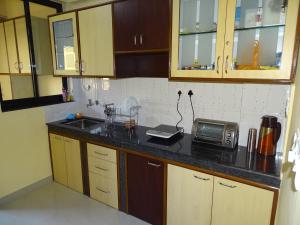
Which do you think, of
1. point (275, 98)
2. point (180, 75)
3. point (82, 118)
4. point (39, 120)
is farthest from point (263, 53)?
point (39, 120)

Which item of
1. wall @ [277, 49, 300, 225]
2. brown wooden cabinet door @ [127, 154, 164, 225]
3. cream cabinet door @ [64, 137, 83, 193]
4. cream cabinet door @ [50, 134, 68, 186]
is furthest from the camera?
cream cabinet door @ [50, 134, 68, 186]

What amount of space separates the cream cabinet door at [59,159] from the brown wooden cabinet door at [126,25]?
4.55 ft

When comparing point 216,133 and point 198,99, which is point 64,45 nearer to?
point 198,99

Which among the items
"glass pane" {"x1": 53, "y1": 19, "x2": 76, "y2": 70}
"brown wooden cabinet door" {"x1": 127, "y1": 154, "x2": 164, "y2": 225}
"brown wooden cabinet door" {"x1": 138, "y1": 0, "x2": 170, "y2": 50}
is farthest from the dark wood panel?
"brown wooden cabinet door" {"x1": 127, "y1": 154, "x2": 164, "y2": 225}

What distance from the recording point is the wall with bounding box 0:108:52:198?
237 centimetres

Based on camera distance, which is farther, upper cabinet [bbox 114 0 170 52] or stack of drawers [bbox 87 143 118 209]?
stack of drawers [bbox 87 143 118 209]

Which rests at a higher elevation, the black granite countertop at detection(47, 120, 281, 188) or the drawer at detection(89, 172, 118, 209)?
the black granite countertop at detection(47, 120, 281, 188)

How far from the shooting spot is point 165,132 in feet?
6.73

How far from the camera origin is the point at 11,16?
2531mm

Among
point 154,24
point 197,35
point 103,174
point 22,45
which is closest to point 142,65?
point 154,24

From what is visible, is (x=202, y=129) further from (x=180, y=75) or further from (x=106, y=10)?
(x=106, y=10)

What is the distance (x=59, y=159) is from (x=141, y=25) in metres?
1.94

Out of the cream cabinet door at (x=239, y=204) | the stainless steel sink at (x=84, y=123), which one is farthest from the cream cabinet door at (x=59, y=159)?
the cream cabinet door at (x=239, y=204)

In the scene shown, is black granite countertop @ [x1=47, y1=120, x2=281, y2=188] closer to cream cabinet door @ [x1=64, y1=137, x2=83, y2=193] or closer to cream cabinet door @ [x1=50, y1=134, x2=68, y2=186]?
cream cabinet door @ [x1=64, y1=137, x2=83, y2=193]
